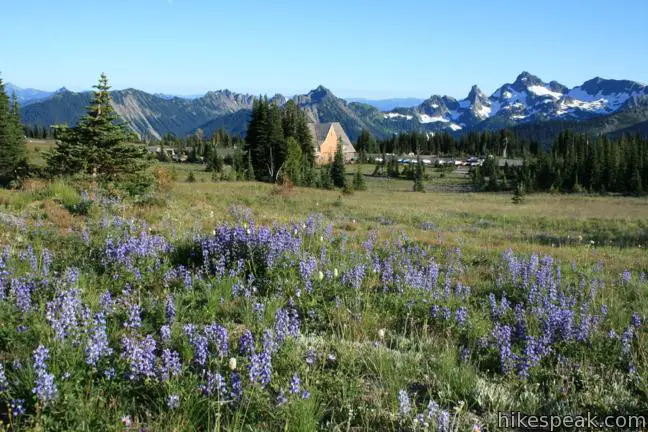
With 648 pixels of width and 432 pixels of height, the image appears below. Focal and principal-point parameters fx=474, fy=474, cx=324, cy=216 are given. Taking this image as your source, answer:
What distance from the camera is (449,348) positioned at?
5082 mm

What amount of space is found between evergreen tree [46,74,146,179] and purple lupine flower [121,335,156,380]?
21056 mm

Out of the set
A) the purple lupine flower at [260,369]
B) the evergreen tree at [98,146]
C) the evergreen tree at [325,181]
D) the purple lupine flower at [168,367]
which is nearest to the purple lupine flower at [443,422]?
the purple lupine flower at [260,369]

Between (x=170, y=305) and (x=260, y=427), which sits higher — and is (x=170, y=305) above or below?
above

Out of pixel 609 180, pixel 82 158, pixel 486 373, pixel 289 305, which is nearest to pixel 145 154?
pixel 82 158

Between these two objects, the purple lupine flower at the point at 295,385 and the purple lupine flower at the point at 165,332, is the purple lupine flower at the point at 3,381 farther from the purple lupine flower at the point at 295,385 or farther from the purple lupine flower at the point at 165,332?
the purple lupine flower at the point at 295,385

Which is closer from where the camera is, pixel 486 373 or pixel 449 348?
pixel 486 373

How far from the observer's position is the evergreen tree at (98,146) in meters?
23.5

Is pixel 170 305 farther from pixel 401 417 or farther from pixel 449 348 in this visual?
pixel 449 348

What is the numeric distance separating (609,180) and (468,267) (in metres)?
89.4

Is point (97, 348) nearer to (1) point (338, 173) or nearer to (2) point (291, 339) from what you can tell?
(2) point (291, 339)

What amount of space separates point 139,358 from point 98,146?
23.4 metres

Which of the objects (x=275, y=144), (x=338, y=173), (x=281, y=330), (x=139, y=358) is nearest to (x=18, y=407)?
(x=139, y=358)

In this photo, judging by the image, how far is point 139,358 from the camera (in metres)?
3.71

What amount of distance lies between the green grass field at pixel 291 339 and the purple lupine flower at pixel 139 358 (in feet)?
0.05
